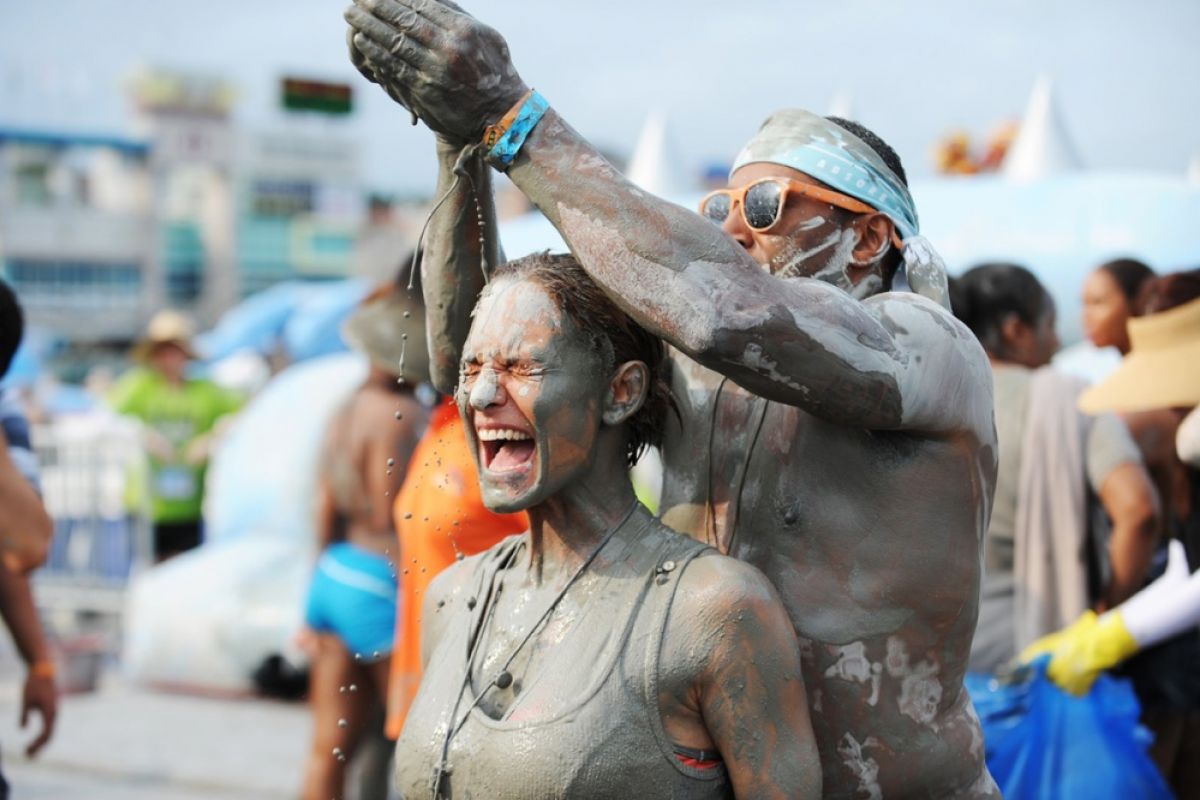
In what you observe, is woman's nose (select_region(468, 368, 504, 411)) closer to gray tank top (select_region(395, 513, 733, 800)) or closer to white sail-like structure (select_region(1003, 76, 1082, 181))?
gray tank top (select_region(395, 513, 733, 800))

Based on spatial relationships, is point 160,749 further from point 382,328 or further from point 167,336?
point 167,336

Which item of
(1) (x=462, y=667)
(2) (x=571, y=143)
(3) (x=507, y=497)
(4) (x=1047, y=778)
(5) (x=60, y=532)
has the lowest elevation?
(5) (x=60, y=532)

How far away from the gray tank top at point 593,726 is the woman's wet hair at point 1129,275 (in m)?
3.34

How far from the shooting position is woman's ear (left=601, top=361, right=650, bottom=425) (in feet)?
6.95

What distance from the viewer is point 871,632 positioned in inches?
82.7

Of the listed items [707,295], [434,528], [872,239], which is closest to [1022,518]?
[434,528]

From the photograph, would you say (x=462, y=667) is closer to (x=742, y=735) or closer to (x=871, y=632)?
(x=742, y=735)

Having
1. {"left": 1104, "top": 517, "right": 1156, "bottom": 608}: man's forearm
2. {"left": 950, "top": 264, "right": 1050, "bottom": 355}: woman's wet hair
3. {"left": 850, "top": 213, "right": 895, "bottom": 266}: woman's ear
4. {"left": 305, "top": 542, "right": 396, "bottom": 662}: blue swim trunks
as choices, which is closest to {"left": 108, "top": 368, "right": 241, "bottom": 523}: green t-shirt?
{"left": 305, "top": 542, "right": 396, "bottom": 662}: blue swim trunks

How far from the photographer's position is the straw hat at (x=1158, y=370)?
4277mm

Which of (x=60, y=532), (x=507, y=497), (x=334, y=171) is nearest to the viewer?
(x=507, y=497)

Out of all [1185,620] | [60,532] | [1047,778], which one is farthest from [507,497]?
[60,532]

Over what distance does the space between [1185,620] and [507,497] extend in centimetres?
268

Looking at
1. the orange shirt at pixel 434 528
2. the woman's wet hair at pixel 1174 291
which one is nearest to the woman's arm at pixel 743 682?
the orange shirt at pixel 434 528

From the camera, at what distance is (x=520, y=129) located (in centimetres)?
191
